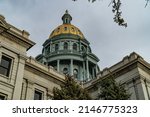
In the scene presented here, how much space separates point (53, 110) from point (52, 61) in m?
48.4

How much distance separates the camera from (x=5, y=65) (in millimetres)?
24047

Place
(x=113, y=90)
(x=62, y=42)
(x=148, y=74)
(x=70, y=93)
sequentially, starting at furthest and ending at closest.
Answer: (x=62, y=42) < (x=148, y=74) < (x=113, y=90) < (x=70, y=93)

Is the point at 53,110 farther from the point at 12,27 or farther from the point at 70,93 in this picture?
the point at 12,27

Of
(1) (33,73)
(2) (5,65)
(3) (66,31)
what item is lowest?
(2) (5,65)

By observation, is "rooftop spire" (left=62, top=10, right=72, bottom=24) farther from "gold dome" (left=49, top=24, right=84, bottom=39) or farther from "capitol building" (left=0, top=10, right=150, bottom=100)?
"capitol building" (left=0, top=10, right=150, bottom=100)

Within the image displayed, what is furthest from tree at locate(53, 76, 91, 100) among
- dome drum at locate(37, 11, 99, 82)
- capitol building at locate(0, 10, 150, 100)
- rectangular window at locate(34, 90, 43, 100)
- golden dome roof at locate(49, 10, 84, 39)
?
golden dome roof at locate(49, 10, 84, 39)

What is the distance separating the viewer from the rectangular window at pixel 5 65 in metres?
23.7

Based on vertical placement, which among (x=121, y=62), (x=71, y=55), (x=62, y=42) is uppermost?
(x=62, y=42)

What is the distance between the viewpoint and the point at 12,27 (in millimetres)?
26609

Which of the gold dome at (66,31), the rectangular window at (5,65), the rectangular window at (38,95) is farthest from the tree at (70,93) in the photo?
the gold dome at (66,31)

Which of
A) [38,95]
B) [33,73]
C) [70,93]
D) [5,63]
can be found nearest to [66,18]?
[33,73]

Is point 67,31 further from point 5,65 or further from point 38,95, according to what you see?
point 5,65

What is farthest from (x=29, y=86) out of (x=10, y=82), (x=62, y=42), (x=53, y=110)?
(x=62, y=42)

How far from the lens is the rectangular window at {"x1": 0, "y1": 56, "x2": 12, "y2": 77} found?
2366 cm
